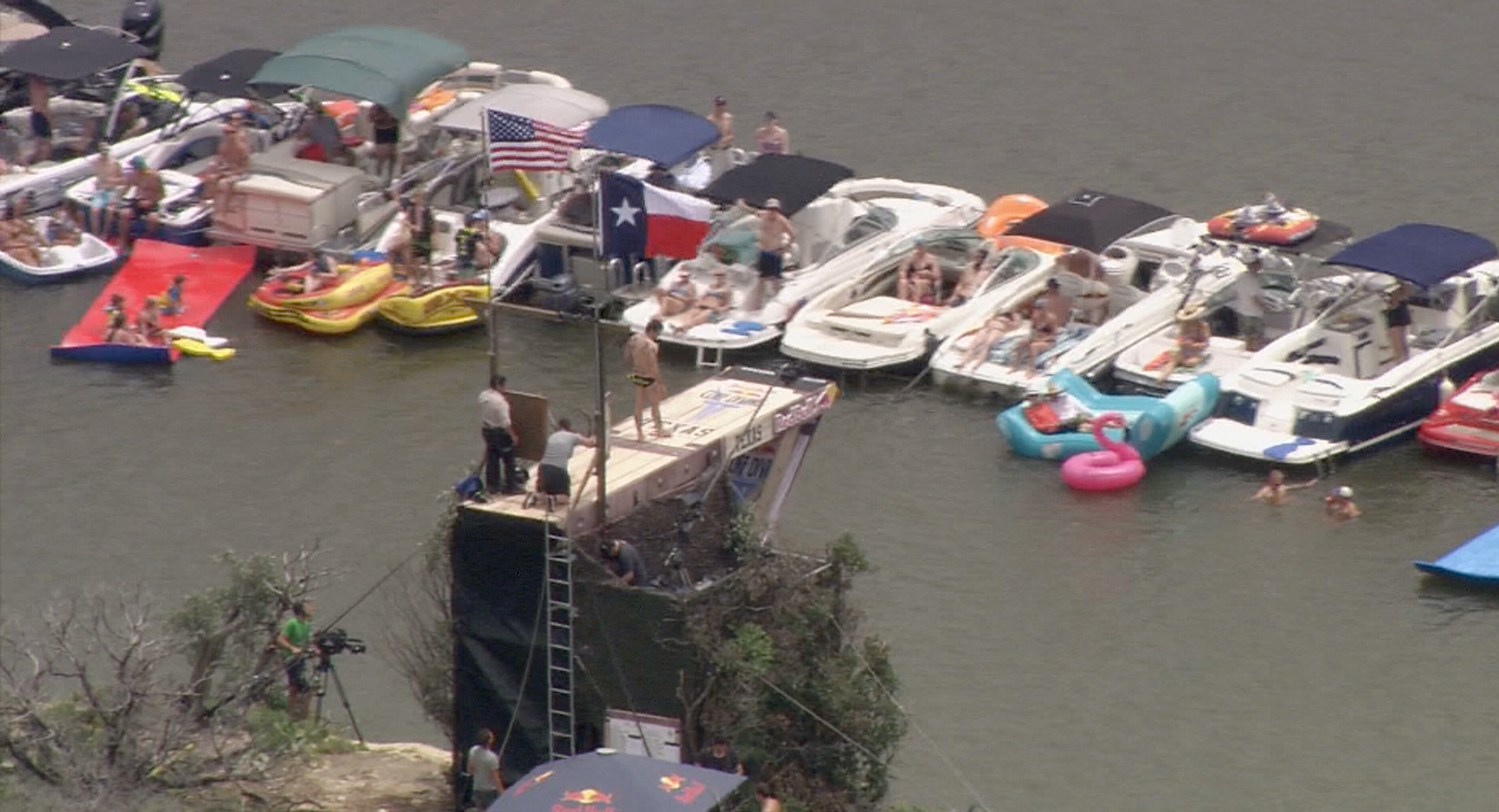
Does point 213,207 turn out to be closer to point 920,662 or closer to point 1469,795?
point 920,662

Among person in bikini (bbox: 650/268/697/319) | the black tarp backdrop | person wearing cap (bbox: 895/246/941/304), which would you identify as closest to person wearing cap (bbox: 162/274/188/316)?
person in bikini (bbox: 650/268/697/319)

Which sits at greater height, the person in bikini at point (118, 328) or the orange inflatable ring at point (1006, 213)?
the orange inflatable ring at point (1006, 213)

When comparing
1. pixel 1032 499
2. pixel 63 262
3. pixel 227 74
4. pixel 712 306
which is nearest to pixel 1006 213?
pixel 712 306

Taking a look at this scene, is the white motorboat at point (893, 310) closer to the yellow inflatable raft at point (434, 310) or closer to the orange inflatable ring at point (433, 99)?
the yellow inflatable raft at point (434, 310)

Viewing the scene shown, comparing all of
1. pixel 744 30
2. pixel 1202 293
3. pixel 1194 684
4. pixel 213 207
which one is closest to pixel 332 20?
pixel 744 30

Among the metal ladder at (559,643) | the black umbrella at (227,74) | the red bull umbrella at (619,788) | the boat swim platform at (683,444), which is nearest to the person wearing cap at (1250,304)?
the boat swim platform at (683,444)

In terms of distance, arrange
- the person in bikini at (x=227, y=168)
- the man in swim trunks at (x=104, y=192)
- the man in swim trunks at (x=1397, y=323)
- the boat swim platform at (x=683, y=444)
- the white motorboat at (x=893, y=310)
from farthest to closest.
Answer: the man in swim trunks at (x=104, y=192), the person in bikini at (x=227, y=168), the white motorboat at (x=893, y=310), the man in swim trunks at (x=1397, y=323), the boat swim platform at (x=683, y=444)
